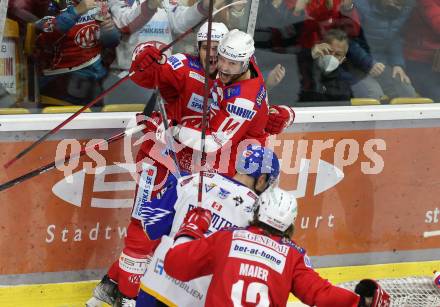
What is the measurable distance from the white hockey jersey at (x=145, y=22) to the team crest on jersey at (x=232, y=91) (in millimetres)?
659

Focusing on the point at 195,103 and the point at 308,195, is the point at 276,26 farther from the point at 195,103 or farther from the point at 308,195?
the point at 308,195

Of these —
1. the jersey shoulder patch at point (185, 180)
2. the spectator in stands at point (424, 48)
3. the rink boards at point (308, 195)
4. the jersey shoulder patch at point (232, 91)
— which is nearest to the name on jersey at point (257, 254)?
the jersey shoulder patch at point (185, 180)

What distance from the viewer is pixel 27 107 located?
20.6ft

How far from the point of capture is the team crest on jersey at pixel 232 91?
601cm

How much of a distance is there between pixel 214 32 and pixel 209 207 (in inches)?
51.8

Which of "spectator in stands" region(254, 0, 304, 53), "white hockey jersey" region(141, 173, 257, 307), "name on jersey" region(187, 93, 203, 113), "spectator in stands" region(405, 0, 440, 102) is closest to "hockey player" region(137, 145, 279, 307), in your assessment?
"white hockey jersey" region(141, 173, 257, 307)

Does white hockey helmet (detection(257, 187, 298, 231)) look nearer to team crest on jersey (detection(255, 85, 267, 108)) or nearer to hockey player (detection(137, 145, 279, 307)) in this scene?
hockey player (detection(137, 145, 279, 307))

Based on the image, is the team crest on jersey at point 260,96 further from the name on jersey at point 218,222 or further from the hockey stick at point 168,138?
the name on jersey at point 218,222

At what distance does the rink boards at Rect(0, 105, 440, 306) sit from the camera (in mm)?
6359

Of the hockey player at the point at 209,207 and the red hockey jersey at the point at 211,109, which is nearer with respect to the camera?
the hockey player at the point at 209,207

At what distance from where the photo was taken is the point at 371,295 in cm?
504

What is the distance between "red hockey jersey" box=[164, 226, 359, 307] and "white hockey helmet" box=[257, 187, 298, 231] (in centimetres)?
6

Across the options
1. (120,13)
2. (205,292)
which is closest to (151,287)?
(205,292)

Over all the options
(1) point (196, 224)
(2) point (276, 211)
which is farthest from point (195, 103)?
(2) point (276, 211)
